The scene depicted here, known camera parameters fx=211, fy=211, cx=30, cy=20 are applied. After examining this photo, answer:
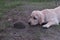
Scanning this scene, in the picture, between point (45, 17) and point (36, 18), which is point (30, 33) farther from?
point (45, 17)

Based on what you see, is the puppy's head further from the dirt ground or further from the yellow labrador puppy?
the dirt ground

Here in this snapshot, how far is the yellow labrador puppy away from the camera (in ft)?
17.4

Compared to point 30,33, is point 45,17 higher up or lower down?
higher up

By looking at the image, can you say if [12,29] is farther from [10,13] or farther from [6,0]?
[6,0]

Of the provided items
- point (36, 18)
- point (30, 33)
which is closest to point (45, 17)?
point (36, 18)

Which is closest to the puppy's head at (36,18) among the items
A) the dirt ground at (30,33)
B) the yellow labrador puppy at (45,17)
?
the yellow labrador puppy at (45,17)

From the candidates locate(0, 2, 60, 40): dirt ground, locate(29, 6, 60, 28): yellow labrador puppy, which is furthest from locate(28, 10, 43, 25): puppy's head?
locate(0, 2, 60, 40): dirt ground

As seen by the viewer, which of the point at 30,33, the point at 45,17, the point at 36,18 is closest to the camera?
the point at 30,33

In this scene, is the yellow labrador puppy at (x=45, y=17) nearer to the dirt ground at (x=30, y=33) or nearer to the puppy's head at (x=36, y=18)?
the puppy's head at (x=36, y=18)

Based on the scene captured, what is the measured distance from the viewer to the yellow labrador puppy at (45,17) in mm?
5297

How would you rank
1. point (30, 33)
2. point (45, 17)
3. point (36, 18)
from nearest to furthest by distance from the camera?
point (30, 33)
point (36, 18)
point (45, 17)

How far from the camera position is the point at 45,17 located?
5414 millimetres

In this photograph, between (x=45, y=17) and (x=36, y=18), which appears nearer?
(x=36, y=18)

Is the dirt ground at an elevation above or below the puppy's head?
below
